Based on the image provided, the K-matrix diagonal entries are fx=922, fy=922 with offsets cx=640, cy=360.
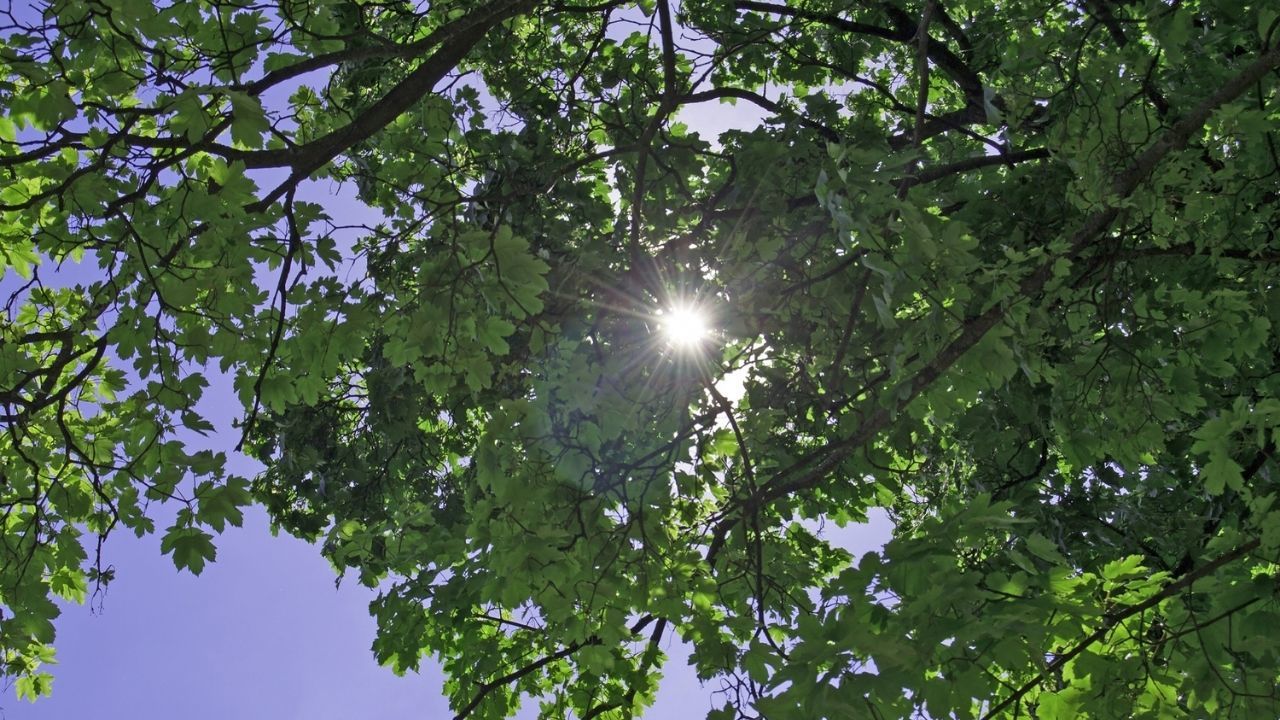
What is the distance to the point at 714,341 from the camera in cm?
458

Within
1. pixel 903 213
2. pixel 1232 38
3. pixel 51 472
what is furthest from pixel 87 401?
pixel 1232 38

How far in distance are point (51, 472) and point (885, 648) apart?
13.9ft

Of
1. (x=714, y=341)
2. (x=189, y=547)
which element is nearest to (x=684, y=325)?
(x=714, y=341)

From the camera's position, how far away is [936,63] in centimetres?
751

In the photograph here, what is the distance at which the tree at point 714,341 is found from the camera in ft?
11.1

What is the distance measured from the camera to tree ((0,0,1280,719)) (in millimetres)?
3371

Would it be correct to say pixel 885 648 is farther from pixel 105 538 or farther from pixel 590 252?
pixel 105 538

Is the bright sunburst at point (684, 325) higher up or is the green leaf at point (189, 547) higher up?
the bright sunburst at point (684, 325)

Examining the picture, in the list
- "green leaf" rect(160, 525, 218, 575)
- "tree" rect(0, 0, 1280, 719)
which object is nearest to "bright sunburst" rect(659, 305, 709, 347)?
"tree" rect(0, 0, 1280, 719)

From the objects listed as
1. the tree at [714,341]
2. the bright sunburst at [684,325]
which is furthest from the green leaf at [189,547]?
the bright sunburst at [684,325]

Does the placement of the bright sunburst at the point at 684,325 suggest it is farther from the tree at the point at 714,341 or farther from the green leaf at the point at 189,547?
the green leaf at the point at 189,547

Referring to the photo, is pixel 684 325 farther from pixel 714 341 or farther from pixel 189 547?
pixel 189 547

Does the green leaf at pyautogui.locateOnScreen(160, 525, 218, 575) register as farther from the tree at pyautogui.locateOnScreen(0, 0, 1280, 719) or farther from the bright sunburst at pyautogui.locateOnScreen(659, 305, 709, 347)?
the bright sunburst at pyautogui.locateOnScreen(659, 305, 709, 347)

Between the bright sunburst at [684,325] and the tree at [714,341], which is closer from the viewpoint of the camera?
the tree at [714,341]
